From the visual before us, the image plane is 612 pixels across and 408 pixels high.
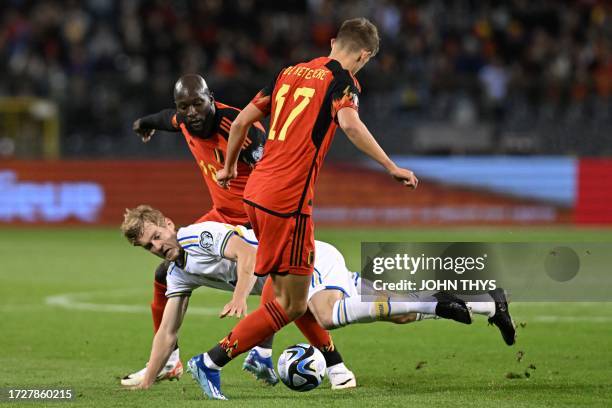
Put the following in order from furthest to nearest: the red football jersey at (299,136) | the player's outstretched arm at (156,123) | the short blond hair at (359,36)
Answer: the player's outstretched arm at (156,123) < the short blond hair at (359,36) < the red football jersey at (299,136)

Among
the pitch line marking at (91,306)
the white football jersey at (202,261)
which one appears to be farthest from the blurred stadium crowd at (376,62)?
the white football jersey at (202,261)

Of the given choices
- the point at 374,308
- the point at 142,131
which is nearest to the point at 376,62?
the point at 142,131

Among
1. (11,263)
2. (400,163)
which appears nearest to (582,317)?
(11,263)

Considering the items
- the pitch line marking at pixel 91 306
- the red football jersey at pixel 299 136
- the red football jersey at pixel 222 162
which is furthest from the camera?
the pitch line marking at pixel 91 306

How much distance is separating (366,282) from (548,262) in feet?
4.81

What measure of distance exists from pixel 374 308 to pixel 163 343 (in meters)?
1.38

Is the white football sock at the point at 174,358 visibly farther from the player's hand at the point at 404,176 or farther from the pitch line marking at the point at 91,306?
the pitch line marking at the point at 91,306

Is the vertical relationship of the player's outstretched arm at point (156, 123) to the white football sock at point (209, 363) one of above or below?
above

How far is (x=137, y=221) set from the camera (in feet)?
22.6

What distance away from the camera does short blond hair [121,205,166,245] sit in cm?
687

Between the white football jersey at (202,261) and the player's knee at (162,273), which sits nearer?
the white football jersey at (202,261)

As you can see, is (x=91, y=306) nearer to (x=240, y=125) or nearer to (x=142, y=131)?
(x=142, y=131)

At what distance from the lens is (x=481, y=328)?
10102 mm

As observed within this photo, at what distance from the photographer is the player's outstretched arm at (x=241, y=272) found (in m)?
6.41
